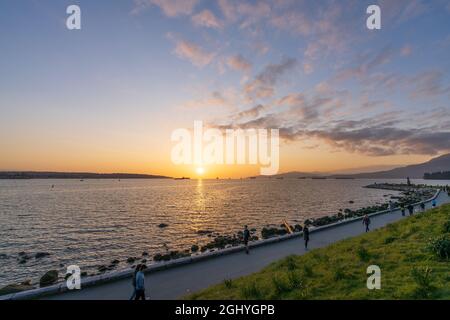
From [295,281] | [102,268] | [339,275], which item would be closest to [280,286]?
[295,281]

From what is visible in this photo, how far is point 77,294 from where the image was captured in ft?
39.7

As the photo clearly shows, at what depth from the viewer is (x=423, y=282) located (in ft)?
28.7

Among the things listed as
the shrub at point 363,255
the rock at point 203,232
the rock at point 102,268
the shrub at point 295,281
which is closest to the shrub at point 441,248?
the shrub at point 363,255

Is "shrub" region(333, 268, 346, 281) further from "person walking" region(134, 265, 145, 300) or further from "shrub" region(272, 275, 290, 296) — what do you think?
"person walking" region(134, 265, 145, 300)

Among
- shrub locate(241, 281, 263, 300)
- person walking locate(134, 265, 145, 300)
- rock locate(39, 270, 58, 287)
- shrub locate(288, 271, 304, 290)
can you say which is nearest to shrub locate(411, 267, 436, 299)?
shrub locate(288, 271, 304, 290)

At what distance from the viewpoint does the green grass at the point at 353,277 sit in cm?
888

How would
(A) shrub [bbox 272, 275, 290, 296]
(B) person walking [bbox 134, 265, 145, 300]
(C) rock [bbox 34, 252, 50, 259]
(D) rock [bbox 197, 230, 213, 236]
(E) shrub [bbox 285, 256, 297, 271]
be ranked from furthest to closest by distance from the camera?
(D) rock [bbox 197, 230, 213, 236] < (C) rock [bbox 34, 252, 50, 259] < (E) shrub [bbox 285, 256, 297, 271] < (B) person walking [bbox 134, 265, 145, 300] < (A) shrub [bbox 272, 275, 290, 296]

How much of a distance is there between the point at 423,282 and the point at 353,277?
2.60 metres

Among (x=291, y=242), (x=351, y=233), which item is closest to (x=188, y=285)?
(x=291, y=242)

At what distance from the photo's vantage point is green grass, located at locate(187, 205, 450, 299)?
8883 millimetres
